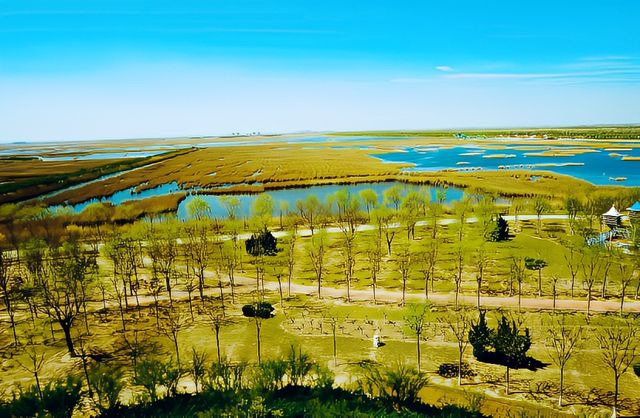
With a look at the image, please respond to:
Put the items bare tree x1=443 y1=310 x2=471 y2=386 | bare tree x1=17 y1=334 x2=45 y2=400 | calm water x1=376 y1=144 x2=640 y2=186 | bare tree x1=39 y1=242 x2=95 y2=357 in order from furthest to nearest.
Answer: calm water x1=376 y1=144 x2=640 y2=186
bare tree x1=39 y1=242 x2=95 y2=357
bare tree x1=443 y1=310 x2=471 y2=386
bare tree x1=17 y1=334 x2=45 y2=400

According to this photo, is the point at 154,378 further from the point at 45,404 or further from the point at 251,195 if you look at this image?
the point at 251,195

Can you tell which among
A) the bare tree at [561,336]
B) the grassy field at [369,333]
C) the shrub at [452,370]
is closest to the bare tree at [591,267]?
the grassy field at [369,333]

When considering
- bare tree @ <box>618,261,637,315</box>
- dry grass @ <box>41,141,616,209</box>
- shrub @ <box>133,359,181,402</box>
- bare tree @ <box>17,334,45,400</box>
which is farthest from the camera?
dry grass @ <box>41,141,616,209</box>

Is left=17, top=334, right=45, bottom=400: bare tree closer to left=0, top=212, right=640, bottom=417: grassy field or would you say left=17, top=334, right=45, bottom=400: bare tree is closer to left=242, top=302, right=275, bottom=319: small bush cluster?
left=0, top=212, right=640, bottom=417: grassy field

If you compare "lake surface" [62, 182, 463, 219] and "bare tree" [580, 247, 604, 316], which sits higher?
"lake surface" [62, 182, 463, 219]

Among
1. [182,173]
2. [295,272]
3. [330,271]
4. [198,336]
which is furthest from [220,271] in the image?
[182,173]

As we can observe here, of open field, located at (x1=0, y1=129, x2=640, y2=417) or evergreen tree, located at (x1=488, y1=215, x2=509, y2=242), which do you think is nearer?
open field, located at (x1=0, y1=129, x2=640, y2=417)

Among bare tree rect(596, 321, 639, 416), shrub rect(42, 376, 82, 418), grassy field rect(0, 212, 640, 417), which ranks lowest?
grassy field rect(0, 212, 640, 417)

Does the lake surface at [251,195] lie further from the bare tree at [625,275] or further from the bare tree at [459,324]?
the bare tree at [459,324]

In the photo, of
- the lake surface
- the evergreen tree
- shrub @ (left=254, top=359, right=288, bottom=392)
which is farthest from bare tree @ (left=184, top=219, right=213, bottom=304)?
the evergreen tree
